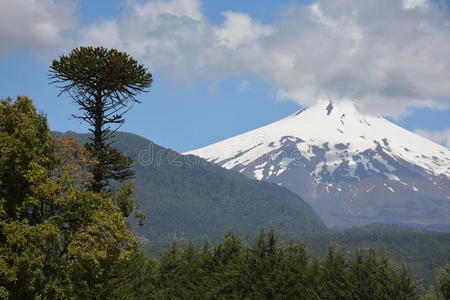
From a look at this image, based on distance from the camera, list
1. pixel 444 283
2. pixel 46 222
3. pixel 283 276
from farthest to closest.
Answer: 1. pixel 283 276
2. pixel 444 283
3. pixel 46 222

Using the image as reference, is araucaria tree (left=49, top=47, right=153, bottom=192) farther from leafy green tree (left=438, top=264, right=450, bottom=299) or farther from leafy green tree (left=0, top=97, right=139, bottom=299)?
leafy green tree (left=438, top=264, right=450, bottom=299)

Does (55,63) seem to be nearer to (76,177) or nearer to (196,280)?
(76,177)

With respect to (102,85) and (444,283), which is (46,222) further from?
(444,283)

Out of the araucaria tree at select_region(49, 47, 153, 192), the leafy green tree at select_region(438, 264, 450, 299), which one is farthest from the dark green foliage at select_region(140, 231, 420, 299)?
the araucaria tree at select_region(49, 47, 153, 192)

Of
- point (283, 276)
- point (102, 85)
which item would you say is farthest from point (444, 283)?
point (102, 85)

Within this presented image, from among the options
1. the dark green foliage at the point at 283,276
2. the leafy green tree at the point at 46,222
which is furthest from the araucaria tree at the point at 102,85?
the dark green foliage at the point at 283,276

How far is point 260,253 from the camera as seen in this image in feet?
190

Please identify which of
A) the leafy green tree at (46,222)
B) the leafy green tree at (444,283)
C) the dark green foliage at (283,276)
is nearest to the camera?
the leafy green tree at (46,222)

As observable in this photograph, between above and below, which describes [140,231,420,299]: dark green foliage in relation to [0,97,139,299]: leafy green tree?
below

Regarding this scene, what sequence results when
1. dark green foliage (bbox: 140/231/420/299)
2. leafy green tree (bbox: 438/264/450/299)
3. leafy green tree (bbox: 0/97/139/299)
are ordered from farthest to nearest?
dark green foliage (bbox: 140/231/420/299) → leafy green tree (bbox: 438/264/450/299) → leafy green tree (bbox: 0/97/139/299)

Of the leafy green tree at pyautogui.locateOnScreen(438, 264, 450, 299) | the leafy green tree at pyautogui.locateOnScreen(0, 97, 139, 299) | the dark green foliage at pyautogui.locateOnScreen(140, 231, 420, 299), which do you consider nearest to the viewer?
the leafy green tree at pyautogui.locateOnScreen(0, 97, 139, 299)

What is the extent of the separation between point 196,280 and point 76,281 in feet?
112

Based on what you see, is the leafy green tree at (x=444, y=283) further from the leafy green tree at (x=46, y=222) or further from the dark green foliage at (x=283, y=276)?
the leafy green tree at (x=46, y=222)

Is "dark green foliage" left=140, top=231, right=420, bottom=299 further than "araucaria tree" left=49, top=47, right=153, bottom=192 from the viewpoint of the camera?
Yes
